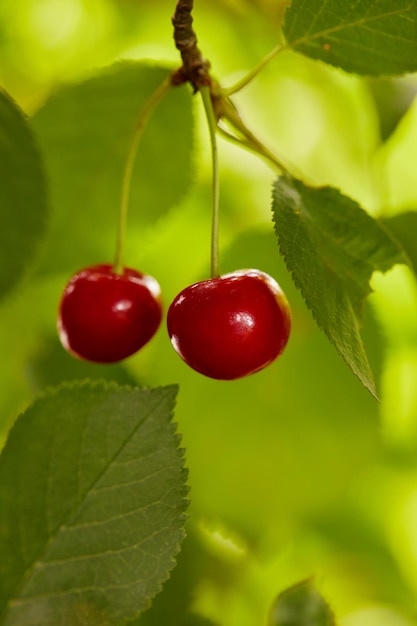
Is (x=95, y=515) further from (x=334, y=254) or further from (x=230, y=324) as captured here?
(x=334, y=254)

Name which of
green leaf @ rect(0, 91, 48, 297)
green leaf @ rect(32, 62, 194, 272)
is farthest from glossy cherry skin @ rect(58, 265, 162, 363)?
green leaf @ rect(32, 62, 194, 272)

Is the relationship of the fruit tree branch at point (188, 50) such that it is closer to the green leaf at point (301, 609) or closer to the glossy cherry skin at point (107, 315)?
the glossy cherry skin at point (107, 315)

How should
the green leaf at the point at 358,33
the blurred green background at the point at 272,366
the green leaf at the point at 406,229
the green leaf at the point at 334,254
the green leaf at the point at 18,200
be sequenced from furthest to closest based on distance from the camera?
1. the blurred green background at the point at 272,366
2. the green leaf at the point at 406,229
3. the green leaf at the point at 18,200
4. the green leaf at the point at 358,33
5. the green leaf at the point at 334,254

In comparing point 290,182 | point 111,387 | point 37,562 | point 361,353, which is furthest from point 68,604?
point 290,182

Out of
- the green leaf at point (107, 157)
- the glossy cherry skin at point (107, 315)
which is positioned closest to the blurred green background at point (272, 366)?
the green leaf at point (107, 157)

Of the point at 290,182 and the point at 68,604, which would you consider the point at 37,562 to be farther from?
the point at 290,182

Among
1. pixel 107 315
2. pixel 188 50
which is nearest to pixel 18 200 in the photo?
pixel 107 315

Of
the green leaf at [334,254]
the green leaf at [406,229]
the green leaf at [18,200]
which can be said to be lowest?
the green leaf at [406,229]
